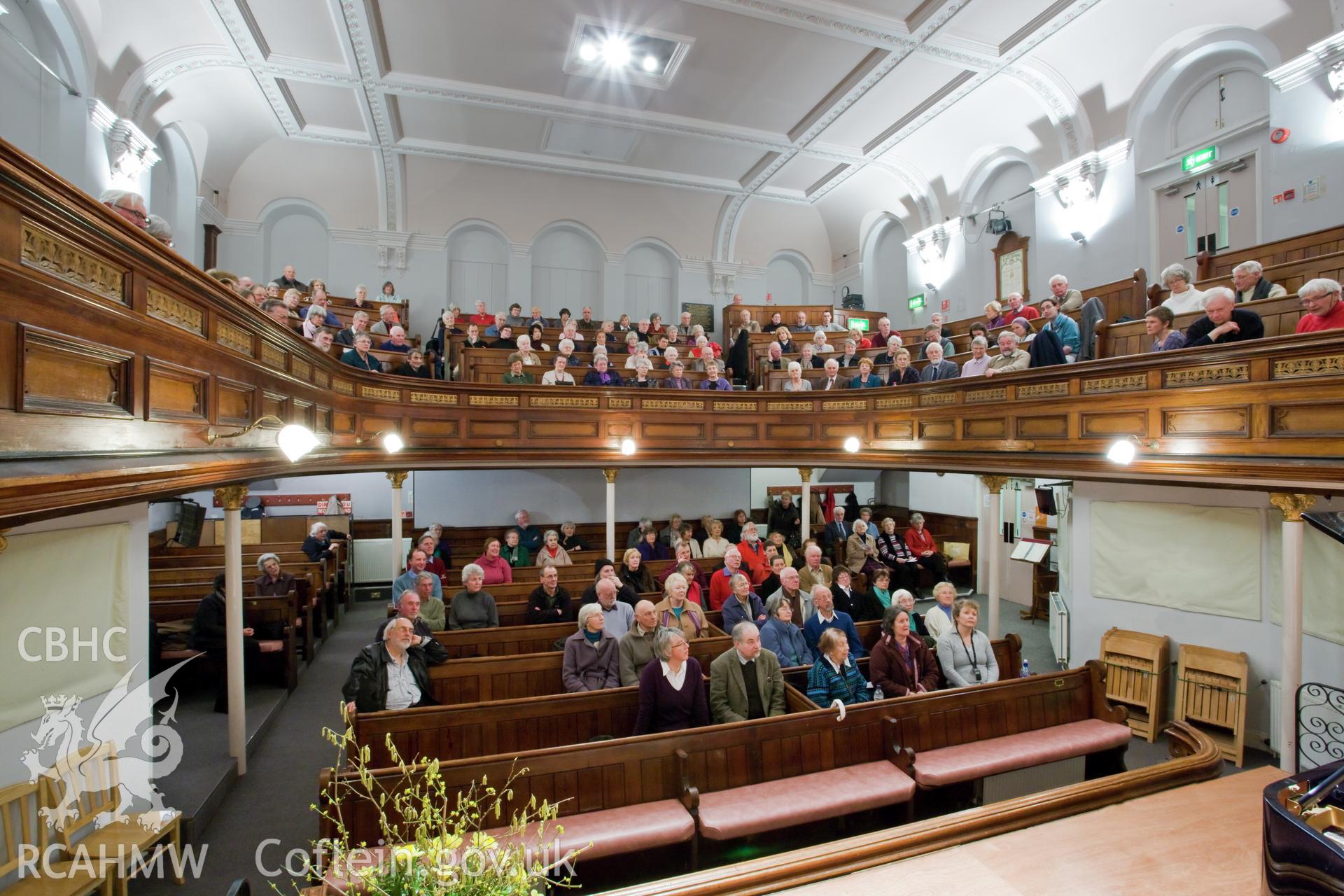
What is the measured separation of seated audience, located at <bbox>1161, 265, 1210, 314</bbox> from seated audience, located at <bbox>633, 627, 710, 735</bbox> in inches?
208

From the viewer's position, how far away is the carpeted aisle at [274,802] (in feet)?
12.4

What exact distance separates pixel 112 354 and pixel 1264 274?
8.50 m

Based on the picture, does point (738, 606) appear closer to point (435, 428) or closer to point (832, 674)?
point (832, 674)

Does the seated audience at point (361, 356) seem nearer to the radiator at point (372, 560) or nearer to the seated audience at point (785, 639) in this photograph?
the radiator at point (372, 560)

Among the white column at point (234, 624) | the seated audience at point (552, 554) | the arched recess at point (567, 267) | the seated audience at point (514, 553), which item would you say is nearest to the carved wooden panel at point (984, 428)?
the seated audience at point (552, 554)

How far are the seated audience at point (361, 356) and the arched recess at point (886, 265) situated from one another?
11930 millimetres

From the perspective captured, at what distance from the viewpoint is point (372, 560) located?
1052 cm

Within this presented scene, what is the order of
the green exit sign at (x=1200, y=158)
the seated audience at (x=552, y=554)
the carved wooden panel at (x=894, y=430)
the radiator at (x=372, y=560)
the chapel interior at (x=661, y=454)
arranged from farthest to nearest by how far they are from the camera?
the radiator at (x=372, y=560) → the green exit sign at (x=1200, y=158) → the carved wooden panel at (x=894, y=430) → the seated audience at (x=552, y=554) → the chapel interior at (x=661, y=454)

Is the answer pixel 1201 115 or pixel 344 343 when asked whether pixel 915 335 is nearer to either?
pixel 1201 115

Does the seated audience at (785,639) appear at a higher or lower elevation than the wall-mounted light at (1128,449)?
lower

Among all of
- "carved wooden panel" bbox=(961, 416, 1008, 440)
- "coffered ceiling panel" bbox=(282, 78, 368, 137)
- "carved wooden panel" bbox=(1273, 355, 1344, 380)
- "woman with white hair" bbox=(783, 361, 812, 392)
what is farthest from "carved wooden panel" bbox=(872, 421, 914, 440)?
"coffered ceiling panel" bbox=(282, 78, 368, 137)

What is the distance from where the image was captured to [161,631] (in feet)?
20.1

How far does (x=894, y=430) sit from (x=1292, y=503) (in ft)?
13.6

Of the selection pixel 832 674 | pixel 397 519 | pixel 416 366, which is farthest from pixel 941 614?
pixel 416 366
